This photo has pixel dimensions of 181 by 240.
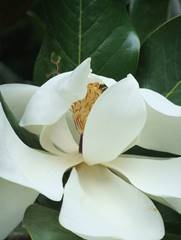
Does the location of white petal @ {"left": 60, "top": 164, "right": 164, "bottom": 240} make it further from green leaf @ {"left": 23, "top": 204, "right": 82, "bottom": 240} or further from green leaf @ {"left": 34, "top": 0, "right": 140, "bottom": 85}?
green leaf @ {"left": 34, "top": 0, "right": 140, "bottom": 85}

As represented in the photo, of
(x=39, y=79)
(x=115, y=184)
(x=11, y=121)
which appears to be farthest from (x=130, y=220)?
(x=39, y=79)

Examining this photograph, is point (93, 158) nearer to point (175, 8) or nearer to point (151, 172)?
point (151, 172)

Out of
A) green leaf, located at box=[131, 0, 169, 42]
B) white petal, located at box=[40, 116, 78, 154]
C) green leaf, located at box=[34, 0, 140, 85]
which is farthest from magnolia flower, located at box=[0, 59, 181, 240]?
green leaf, located at box=[131, 0, 169, 42]

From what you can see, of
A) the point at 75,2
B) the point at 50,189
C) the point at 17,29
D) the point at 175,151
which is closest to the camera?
the point at 50,189

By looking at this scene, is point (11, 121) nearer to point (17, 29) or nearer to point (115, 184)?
point (115, 184)

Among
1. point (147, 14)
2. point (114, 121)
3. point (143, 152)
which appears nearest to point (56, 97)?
point (114, 121)

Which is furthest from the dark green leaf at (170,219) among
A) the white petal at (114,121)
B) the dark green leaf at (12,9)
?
the dark green leaf at (12,9)

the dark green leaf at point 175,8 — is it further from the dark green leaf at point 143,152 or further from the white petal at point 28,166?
the white petal at point 28,166

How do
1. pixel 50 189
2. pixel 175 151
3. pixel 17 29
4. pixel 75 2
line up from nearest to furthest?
pixel 50 189 → pixel 175 151 → pixel 75 2 → pixel 17 29
